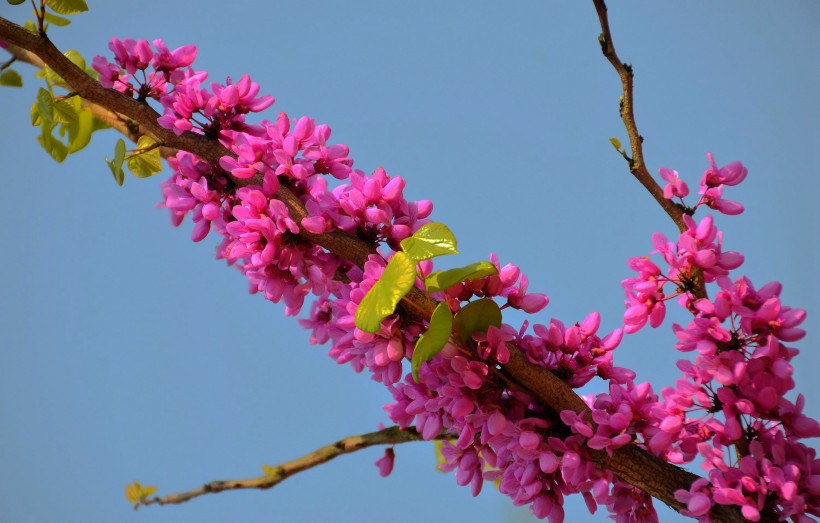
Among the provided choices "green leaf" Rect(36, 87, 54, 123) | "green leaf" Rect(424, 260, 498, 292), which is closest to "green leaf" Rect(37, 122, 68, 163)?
"green leaf" Rect(36, 87, 54, 123)

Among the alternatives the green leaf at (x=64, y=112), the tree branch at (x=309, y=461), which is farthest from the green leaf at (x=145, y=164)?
the tree branch at (x=309, y=461)

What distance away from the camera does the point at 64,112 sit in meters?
0.90

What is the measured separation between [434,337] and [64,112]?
555mm

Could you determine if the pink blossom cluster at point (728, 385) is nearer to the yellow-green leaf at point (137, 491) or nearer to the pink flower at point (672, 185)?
the pink flower at point (672, 185)

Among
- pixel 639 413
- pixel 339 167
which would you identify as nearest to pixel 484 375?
pixel 639 413

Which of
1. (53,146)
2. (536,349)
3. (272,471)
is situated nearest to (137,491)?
(272,471)

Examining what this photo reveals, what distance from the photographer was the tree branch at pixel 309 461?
0.98 meters

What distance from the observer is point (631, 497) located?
0.73 meters

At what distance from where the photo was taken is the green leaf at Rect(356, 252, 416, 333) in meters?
0.60

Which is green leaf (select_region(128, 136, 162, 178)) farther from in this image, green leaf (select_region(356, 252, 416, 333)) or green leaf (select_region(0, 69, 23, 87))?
green leaf (select_region(356, 252, 416, 333))

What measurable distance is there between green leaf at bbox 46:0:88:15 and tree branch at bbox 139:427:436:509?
2.01 ft

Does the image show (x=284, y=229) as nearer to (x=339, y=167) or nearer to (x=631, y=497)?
(x=339, y=167)

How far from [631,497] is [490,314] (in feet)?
0.75

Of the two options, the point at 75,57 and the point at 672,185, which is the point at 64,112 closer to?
the point at 75,57
